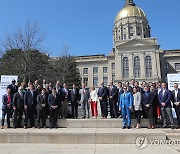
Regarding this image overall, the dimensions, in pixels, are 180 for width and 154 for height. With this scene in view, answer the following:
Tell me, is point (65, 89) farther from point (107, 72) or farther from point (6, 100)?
point (107, 72)

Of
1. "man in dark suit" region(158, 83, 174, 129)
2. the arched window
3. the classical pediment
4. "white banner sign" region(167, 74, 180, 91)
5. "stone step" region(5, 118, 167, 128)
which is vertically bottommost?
"stone step" region(5, 118, 167, 128)

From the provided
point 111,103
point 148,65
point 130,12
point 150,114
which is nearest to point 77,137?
point 111,103

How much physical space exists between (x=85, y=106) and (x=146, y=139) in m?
4.35

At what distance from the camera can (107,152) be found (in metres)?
6.39

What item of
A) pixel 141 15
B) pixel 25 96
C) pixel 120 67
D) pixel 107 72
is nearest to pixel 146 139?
pixel 25 96

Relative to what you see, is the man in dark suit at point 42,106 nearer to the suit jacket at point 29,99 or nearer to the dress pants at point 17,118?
the suit jacket at point 29,99

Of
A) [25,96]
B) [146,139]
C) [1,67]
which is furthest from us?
[1,67]

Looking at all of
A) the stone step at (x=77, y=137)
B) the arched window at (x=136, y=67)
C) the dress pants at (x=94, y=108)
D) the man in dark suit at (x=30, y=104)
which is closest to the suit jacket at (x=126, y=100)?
the stone step at (x=77, y=137)

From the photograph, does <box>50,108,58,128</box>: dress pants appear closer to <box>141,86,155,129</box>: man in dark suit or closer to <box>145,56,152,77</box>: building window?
<box>141,86,155,129</box>: man in dark suit

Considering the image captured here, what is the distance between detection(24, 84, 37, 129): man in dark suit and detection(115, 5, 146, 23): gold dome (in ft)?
269

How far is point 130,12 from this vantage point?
280 feet

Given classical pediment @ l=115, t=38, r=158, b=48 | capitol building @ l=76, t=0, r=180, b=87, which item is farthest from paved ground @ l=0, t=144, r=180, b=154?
classical pediment @ l=115, t=38, r=158, b=48

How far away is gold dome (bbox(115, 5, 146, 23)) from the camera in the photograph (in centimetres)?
8525

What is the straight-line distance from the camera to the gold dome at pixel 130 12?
280 feet
